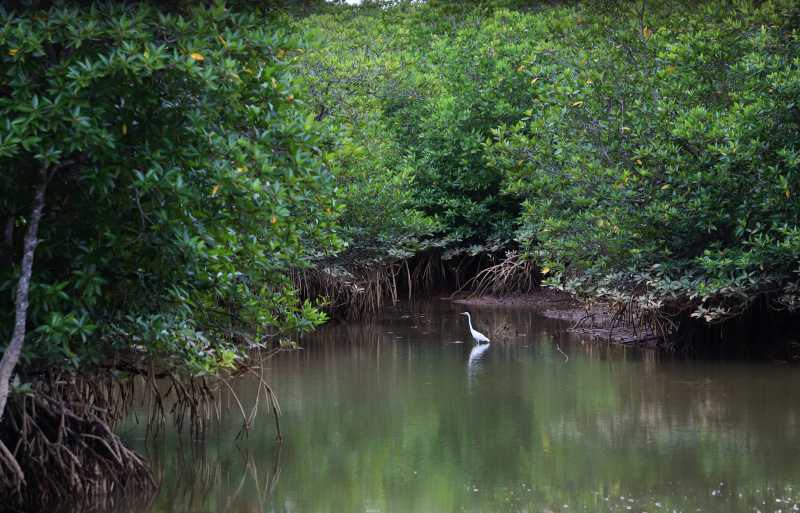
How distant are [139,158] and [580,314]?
11293 mm

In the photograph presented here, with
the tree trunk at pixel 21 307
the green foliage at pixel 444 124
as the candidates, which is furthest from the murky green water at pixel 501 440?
the green foliage at pixel 444 124

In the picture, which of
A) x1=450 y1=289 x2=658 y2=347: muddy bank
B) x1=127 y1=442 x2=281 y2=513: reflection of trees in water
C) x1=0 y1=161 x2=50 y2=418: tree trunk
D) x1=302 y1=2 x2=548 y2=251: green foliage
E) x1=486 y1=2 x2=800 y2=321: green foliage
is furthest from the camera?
x1=302 y1=2 x2=548 y2=251: green foliage

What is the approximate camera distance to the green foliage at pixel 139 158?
3.98m

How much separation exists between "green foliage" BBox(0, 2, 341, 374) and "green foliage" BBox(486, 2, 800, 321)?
505 cm

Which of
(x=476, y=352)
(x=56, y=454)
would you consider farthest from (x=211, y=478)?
(x=476, y=352)

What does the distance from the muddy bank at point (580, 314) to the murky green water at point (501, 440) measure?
3.21 feet

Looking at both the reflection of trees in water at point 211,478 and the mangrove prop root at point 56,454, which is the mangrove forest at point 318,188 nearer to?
the mangrove prop root at point 56,454

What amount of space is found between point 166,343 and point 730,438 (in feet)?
14.0

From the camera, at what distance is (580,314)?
1452 centimetres

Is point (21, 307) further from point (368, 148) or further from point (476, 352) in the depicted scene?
point (368, 148)

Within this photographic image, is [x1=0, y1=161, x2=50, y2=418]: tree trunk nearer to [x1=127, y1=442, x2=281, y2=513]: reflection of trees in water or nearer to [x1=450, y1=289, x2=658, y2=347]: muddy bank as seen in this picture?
[x1=127, y1=442, x2=281, y2=513]: reflection of trees in water

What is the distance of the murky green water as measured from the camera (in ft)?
16.9

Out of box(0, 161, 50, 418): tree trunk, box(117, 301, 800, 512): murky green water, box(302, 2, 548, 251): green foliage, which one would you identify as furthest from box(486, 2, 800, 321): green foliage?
Result: box(0, 161, 50, 418): tree trunk

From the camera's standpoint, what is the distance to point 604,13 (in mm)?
9953
